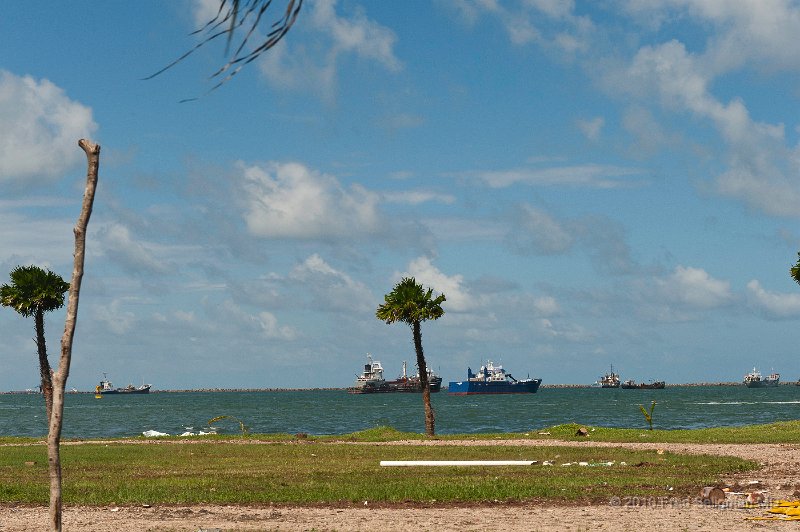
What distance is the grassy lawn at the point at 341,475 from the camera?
2281 centimetres

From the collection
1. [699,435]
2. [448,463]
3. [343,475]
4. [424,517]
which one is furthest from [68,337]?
[699,435]

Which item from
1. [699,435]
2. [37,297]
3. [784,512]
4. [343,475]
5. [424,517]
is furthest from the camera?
[37,297]

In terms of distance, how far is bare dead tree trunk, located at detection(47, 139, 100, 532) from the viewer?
13195 millimetres

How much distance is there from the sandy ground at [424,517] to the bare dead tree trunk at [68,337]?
5.17 m

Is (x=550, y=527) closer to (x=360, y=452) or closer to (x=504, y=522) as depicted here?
(x=504, y=522)

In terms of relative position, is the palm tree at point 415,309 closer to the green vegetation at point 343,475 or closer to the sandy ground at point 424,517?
the green vegetation at point 343,475

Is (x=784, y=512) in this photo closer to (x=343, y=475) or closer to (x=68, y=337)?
(x=343, y=475)

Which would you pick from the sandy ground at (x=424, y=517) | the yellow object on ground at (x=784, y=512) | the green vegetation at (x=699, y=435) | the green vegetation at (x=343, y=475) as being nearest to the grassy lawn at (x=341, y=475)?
the green vegetation at (x=343, y=475)

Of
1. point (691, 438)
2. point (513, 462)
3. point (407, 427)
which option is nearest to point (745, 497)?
point (513, 462)

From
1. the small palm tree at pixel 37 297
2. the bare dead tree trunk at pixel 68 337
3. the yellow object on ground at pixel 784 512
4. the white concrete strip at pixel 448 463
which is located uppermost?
the small palm tree at pixel 37 297

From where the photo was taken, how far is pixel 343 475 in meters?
28.1

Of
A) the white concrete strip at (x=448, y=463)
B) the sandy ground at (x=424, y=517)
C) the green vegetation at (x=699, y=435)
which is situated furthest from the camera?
the green vegetation at (x=699, y=435)

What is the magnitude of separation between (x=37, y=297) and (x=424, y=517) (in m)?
41.3

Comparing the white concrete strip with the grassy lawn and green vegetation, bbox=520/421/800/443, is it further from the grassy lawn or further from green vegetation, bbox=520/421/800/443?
green vegetation, bbox=520/421/800/443
